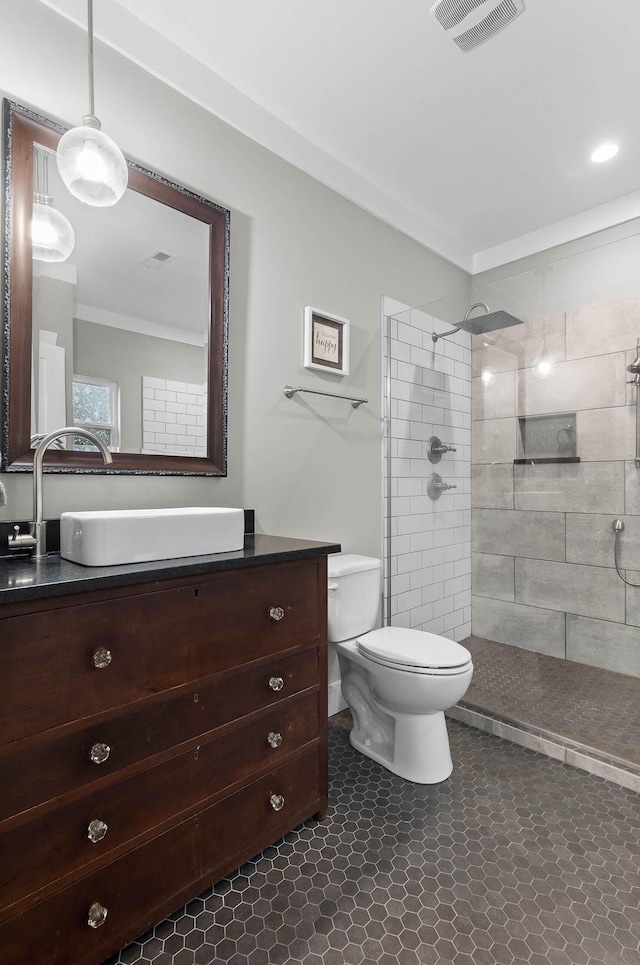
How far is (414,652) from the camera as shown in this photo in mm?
1944

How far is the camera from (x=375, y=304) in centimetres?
267

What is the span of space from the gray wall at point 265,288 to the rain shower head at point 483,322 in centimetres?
29

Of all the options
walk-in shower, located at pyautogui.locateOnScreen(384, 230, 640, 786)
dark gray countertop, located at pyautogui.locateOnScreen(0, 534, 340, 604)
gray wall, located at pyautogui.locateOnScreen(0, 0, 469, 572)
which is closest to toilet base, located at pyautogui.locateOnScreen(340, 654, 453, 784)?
walk-in shower, located at pyautogui.locateOnScreen(384, 230, 640, 786)

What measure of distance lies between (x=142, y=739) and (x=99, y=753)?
0.35 feet

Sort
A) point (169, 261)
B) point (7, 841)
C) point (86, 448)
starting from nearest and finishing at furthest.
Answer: point (7, 841) → point (86, 448) → point (169, 261)

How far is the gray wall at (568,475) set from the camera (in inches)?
93.4

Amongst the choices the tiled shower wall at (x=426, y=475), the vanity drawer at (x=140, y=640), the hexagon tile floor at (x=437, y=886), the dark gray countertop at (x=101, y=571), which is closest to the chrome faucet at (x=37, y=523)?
the dark gray countertop at (x=101, y=571)

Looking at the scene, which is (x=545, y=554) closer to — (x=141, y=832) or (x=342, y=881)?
(x=342, y=881)

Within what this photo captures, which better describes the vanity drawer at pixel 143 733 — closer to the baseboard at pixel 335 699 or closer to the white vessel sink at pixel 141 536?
the white vessel sink at pixel 141 536

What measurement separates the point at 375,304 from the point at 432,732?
2.04 meters

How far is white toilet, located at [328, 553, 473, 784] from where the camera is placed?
1855 mm

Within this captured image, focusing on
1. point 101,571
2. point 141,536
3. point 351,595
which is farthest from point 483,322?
point 101,571

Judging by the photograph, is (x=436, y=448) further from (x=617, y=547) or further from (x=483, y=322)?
(x=617, y=547)

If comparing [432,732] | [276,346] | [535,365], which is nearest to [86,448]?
[276,346]
